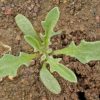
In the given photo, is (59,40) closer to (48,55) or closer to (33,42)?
(48,55)

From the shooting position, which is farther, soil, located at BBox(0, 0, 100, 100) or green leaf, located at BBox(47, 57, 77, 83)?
soil, located at BBox(0, 0, 100, 100)

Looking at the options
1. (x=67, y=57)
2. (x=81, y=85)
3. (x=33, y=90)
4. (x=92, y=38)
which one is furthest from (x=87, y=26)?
(x=33, y=90)

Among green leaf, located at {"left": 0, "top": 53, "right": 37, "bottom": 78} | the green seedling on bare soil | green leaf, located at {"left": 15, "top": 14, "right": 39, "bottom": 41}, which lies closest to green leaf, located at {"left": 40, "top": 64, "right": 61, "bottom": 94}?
the green seedling on bare soil

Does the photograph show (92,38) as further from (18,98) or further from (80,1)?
(18,98)

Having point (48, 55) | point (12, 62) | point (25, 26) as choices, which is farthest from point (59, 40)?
point (12, 62)

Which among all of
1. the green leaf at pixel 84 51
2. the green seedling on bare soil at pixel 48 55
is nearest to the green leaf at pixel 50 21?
the green seedling on bare soil at pixel 48 55

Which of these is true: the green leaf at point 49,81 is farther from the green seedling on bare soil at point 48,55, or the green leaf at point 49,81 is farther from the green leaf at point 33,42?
the green leaf at point 33,42

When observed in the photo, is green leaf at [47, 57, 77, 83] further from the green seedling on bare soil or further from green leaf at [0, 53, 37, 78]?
green leaf at [0, 53, 37, 78]
